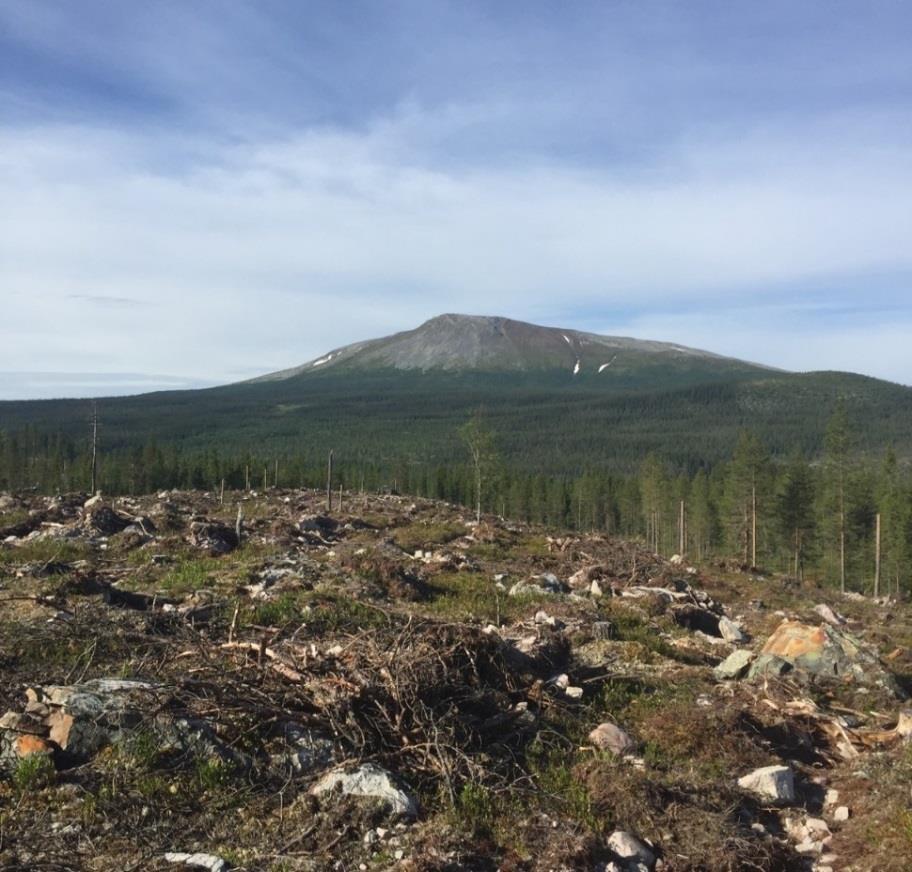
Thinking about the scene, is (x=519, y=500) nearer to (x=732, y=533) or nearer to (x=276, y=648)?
(x=732, y=533)

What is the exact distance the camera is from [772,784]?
7.66m

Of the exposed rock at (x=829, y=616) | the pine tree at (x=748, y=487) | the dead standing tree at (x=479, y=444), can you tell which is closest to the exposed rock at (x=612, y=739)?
the exposed rock at (x=829, y=616)

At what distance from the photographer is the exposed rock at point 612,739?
845cm

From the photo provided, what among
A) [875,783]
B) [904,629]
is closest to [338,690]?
[875,783]

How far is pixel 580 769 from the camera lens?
7.79 metres

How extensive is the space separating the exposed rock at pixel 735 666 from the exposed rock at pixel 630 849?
568 cm

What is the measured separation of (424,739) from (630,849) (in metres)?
2.35

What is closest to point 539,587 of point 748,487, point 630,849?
point 630,849

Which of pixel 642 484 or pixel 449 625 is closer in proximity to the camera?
pixel 449 625

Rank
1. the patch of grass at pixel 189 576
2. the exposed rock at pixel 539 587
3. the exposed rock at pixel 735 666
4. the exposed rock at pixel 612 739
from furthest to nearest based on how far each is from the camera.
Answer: the exposed rock at pixel 539 587 → the patch of grass at pixel 189 576 → the exposed rock at pixel 735 666 → the exposed rock at pixel 612 739

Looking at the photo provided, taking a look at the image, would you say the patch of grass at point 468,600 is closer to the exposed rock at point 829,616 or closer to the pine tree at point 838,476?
the exposed rock at point 829,616

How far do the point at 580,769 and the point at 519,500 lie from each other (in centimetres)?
7753

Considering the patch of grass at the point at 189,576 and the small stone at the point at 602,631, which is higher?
the patch of grass at the point at 189,576

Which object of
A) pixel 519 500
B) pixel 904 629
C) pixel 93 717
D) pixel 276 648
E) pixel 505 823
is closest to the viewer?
pixel 505 823
